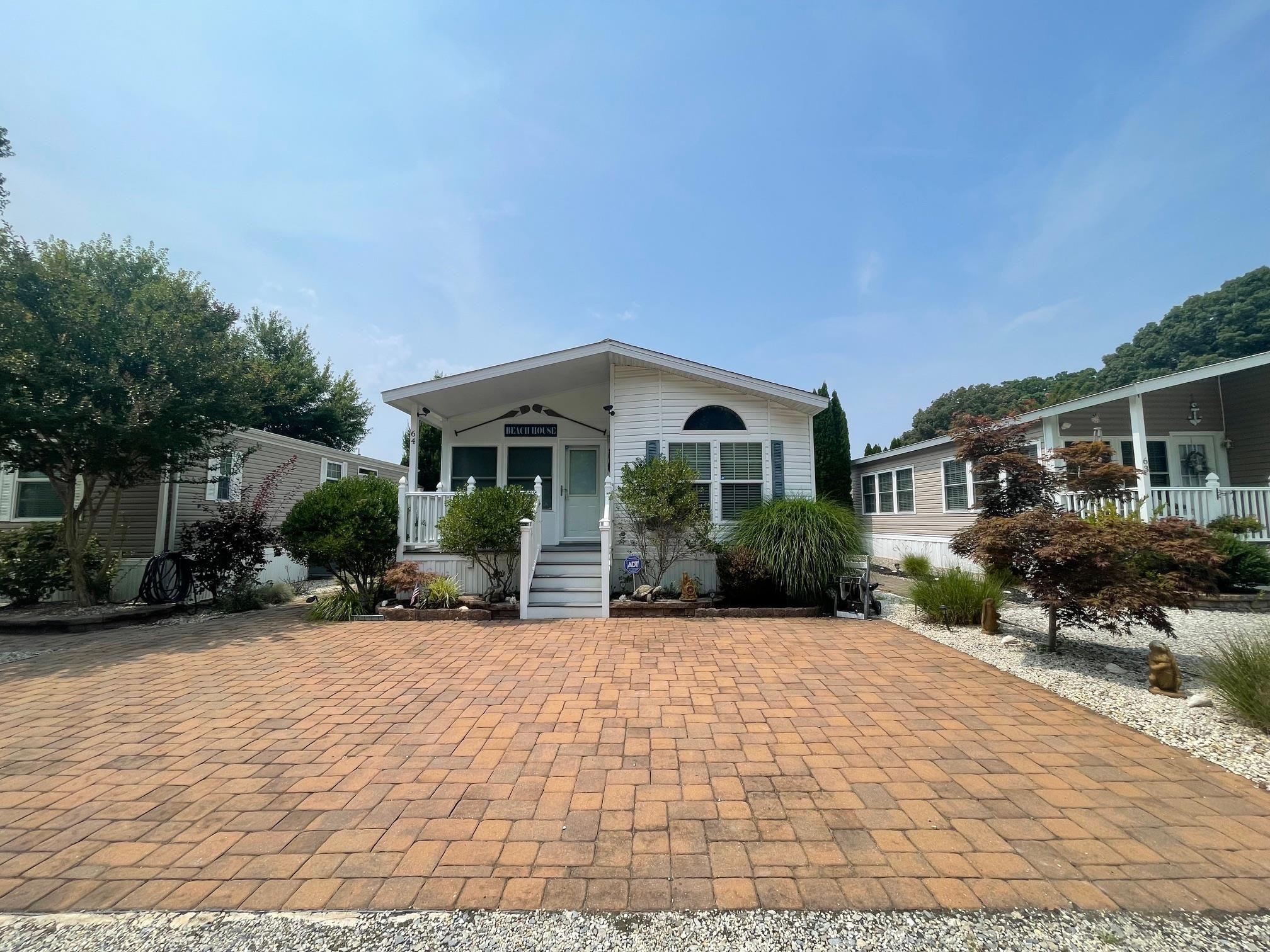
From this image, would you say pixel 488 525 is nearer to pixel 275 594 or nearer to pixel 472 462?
pixel 472 462

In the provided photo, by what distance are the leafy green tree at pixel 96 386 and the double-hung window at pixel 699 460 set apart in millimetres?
7262

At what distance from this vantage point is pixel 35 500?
971 centimetres

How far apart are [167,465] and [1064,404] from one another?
15975mm

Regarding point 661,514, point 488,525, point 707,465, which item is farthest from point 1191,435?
point 488,525

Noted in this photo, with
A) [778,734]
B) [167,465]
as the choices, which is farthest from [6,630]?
[778,734]

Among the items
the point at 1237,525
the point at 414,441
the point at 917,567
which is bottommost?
the point at 917,567

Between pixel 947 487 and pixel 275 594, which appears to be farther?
pixel 947 487

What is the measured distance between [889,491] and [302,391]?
912 inches

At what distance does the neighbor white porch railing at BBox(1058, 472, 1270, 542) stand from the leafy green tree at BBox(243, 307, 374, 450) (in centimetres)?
2593

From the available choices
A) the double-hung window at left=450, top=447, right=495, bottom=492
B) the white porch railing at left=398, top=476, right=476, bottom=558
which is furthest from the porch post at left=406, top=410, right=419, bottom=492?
the double-hung window at left=450, top=447, right=495, bottom=492

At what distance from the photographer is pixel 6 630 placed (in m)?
7.11

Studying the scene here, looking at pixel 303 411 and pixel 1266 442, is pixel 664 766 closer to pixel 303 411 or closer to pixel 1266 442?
pixel 1266 442

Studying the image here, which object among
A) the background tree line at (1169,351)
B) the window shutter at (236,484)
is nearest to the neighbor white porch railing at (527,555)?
the window shutter at (236,484)

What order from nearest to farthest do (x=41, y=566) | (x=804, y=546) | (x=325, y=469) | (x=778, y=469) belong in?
(x=804, y=546) < (x=41, y=566) < (x=778, y=469) < (x=325, y=469)
